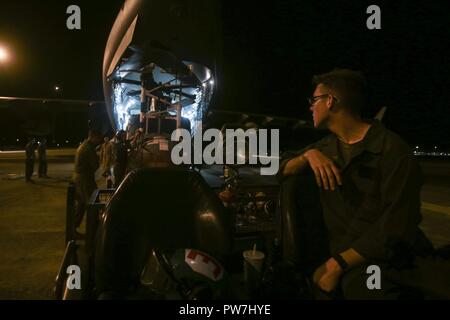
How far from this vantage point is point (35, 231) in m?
5.80

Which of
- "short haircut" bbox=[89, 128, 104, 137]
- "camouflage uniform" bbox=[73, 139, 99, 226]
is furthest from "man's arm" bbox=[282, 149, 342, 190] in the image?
A: "short haircut" bbox=[89, 128, 104, 137]

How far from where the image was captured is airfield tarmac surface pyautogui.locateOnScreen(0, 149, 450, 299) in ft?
12.0

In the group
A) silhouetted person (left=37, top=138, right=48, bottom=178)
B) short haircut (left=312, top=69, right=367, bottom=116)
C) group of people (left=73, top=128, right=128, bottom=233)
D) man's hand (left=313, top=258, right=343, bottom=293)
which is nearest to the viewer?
man's hand (left=313, top=258, right=343, bottom=293)

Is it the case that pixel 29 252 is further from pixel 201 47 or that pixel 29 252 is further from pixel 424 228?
pixel 424 228

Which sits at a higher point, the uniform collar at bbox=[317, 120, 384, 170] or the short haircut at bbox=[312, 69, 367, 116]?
the short haircut at bbox=[312, 69, 367, 116]

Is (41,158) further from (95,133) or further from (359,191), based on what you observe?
(359,191)

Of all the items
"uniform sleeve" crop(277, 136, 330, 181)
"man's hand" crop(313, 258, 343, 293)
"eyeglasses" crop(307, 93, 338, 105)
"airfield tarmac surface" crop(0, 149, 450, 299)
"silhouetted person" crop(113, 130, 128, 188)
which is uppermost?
"eyeglasses" crop(307, 93, 338, 105)

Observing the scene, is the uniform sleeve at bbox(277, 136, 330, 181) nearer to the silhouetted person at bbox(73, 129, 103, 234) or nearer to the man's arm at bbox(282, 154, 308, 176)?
the man's arm at bbox(282, 154, 308, 176)

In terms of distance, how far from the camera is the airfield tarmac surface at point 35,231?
366 centimetres

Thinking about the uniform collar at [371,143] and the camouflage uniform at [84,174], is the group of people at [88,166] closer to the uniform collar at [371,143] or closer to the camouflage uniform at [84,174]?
the camouflage uniform at [84,174]

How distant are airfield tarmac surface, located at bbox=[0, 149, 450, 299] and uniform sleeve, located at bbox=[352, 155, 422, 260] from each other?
351 cm

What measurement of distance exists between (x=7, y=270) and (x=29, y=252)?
72 cm

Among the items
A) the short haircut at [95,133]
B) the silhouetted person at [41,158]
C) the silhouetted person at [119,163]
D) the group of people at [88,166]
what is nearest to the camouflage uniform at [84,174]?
the group of people at [88,166]

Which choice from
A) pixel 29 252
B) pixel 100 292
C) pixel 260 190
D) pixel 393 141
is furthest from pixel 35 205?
pixel 393 141
